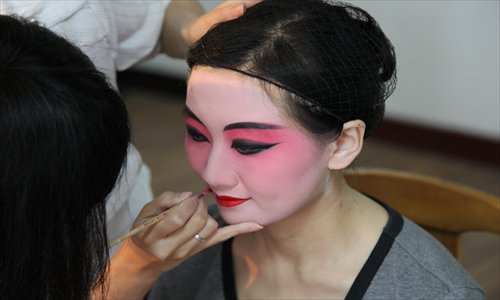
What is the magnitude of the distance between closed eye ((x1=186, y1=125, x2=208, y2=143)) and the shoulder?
304 millimetres

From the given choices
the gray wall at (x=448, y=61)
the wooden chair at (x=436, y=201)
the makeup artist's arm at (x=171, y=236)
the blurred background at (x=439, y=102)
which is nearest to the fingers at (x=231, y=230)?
the makeup artist's arm at (x=171, y=236)

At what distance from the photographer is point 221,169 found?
3.36 feet

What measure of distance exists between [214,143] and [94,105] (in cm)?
24

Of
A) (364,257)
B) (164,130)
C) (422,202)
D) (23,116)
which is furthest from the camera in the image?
(164,130)

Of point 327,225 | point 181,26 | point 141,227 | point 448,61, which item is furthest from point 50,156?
point 448,61

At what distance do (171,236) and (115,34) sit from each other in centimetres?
42

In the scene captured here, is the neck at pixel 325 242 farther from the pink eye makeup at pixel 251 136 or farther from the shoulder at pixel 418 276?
the pink eye makeup at pixel 251 136

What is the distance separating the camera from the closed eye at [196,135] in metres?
1.05

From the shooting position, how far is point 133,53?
53.7 inches

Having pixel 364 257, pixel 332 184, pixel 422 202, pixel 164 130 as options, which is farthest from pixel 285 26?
pixel 164 130

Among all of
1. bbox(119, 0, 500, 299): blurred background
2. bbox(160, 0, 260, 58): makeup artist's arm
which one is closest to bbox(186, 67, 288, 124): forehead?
bbox(160, 0, 260, 58): makeup artist's arm

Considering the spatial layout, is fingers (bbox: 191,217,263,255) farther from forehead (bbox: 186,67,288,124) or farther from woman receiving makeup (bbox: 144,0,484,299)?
forehead (bbox: 186,67,288,124)

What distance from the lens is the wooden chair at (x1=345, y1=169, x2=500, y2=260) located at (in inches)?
48.6

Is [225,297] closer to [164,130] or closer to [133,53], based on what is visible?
[133,53]
